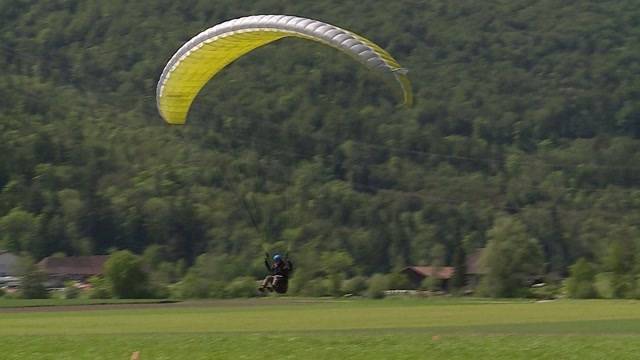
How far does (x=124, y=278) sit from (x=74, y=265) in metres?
33.2

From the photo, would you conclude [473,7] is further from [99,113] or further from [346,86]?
[99,113]

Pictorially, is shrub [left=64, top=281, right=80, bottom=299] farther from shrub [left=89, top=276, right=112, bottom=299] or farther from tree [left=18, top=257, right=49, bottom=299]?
tree [left=18, top=257, right=49, bottom=299]

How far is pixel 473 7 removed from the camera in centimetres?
16525

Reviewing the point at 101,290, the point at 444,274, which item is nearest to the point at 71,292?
the point at 101,290

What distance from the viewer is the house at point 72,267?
80.6 metres

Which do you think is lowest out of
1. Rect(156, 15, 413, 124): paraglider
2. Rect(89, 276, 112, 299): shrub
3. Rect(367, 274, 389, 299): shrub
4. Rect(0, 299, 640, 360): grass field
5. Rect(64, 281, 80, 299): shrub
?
Rect(367, 274, 389, 299): shrub

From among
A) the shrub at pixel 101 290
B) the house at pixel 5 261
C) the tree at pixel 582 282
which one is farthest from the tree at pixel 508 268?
the house at pixel 5 261

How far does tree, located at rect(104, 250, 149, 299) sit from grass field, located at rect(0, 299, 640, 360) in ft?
53.7

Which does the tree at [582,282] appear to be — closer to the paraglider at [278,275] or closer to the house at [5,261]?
the paraglider at [278,275]

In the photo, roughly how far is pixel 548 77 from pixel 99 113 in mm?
55705

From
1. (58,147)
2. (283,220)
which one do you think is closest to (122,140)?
(58,147)

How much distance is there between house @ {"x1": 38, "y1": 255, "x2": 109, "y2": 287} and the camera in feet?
264

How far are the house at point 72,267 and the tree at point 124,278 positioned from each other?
23.9 metres

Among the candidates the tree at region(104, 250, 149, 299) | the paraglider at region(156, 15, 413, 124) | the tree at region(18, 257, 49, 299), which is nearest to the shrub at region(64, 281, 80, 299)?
the tree at region(18, 257, 49, 299)
